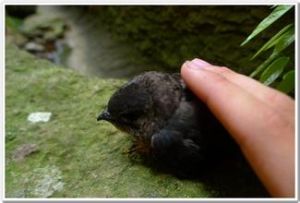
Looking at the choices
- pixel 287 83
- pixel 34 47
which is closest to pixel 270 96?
pixel 287 83

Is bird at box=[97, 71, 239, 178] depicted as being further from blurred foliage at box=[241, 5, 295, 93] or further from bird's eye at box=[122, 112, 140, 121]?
blurred foliage at box=[241, 5, 295, 93]

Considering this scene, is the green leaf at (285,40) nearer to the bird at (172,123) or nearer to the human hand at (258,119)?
the human hand at (258,119)

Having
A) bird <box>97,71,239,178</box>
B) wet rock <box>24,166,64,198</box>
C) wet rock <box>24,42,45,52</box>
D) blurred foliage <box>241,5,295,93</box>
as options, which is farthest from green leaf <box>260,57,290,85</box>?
wet rock <box>24,42,45,52</box>

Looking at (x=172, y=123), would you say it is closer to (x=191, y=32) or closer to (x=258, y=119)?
(x=258, y=119)

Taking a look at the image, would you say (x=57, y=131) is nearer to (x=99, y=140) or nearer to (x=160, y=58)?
(x=99, y=140)

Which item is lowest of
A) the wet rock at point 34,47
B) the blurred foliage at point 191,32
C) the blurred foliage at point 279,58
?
the wet rock at point 34,47

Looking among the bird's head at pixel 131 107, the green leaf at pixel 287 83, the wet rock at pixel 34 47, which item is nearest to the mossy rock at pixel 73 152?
the bird's head at pixel 131 107

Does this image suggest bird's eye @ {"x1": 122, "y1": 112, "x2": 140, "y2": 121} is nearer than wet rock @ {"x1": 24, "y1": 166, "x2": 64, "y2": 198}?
Yes
